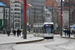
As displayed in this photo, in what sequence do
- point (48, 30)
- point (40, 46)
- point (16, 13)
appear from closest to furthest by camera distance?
point (40, 46) → point (48, 30) → point (16, 13)

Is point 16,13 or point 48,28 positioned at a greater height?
point 16,13

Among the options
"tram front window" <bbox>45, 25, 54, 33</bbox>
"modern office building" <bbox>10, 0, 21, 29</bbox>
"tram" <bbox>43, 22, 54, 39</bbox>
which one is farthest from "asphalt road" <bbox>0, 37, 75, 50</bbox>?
"modern office building" <bbox>10, 0, 21, 29</bbox>

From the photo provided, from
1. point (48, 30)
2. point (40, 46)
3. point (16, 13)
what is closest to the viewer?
point (40, 46)

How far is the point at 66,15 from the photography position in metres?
115

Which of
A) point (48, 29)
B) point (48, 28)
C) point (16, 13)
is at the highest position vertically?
point (16, 13)

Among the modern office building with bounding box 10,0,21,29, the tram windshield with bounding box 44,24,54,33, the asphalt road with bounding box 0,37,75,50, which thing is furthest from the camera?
the modern office building with bounding box 10,0,21,29

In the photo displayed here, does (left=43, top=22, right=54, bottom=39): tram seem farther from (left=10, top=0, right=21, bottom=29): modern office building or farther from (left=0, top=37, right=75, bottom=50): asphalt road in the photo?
(left=10, top=0, right=21, bottom=29): modern office building

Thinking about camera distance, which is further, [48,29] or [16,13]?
[16,13]

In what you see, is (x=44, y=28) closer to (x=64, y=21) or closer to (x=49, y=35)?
(x=49, y=35)

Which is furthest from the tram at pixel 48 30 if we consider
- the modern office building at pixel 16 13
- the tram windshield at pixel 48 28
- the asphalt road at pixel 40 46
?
the modern office building at pixel 16 13

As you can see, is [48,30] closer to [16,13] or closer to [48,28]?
[48,28]

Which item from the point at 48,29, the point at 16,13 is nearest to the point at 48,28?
the point at 48,29

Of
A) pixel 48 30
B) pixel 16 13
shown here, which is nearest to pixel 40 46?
pixel 48 30

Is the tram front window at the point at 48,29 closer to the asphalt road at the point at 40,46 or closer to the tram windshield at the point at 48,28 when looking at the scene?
the tram windshield at the point at 48,28
